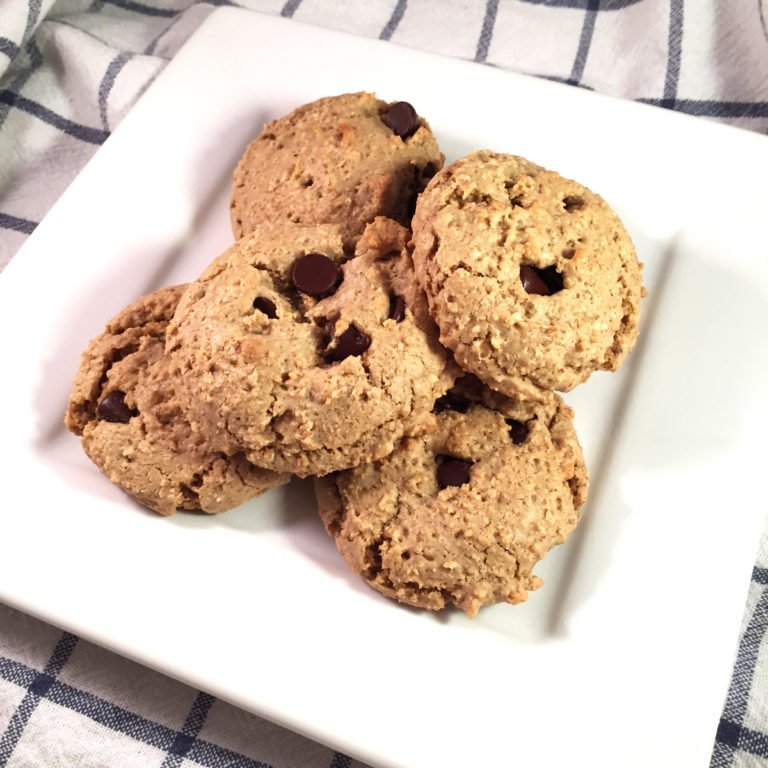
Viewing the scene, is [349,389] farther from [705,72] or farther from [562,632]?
[705,72]

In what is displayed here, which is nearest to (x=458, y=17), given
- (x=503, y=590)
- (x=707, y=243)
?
(x=707, y=243)

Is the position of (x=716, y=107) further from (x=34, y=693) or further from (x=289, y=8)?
(x=34, y=693)

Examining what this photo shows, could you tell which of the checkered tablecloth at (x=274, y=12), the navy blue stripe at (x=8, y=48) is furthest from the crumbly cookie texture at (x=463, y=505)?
the navy blue stripe at (x=8, y=48)

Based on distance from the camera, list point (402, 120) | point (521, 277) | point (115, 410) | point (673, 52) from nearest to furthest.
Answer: point (521, 277) → point (115, 410) → point (402, 120) → point (673, 52)

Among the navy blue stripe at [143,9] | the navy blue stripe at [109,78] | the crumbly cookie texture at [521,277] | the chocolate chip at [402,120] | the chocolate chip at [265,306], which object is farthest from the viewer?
the navy blue stripe at [143,9]

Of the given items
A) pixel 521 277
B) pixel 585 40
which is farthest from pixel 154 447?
pixel 585 40

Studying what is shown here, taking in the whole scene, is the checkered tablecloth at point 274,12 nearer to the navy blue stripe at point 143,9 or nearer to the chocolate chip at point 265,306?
the navy blue stripe at point 143,9
